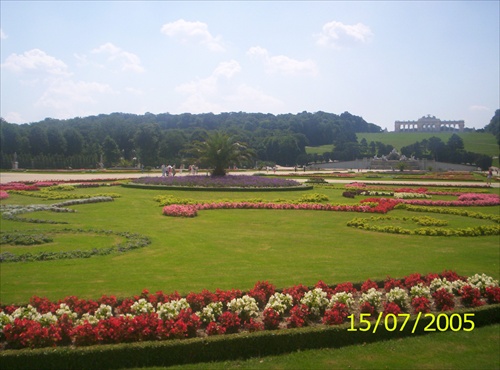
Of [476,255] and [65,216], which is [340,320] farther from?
[65,216]

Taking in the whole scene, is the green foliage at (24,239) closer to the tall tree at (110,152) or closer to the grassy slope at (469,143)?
the tall tree at (110,152)

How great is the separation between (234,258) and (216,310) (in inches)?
163

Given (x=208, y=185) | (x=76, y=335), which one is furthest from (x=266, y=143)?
(x=76, y=335)

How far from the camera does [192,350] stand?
6.76 m

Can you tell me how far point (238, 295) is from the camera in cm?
840

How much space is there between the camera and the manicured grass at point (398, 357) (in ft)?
22.0

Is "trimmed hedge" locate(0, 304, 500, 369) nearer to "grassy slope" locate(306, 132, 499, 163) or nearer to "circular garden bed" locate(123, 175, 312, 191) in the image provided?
"circular garden bed" locate(123, 175, 312, 191)

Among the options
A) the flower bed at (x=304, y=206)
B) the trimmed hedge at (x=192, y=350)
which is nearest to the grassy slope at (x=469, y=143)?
the flower bed at (x=304, y=206)

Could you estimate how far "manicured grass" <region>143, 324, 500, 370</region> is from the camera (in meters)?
6.70

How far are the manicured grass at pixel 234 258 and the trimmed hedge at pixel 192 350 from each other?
2.37m

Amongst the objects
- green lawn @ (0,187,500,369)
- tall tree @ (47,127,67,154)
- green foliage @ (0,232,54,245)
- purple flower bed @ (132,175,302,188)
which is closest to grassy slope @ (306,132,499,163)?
tall tree @ (47,127,67,154)

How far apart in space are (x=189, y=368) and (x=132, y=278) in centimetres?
385

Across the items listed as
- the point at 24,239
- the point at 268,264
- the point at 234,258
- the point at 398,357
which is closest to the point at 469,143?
the point at 234,258

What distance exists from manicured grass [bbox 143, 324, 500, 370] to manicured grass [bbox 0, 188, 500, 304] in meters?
2.58
